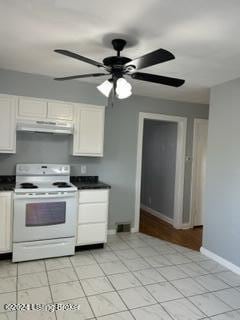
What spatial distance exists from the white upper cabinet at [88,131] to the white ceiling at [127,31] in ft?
2.37

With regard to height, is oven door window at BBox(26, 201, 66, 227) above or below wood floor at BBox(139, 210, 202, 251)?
above

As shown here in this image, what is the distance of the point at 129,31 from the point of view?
81.1 inches

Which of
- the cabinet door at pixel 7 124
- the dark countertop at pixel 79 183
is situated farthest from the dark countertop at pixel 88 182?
the cabinet door at pixel 7 124

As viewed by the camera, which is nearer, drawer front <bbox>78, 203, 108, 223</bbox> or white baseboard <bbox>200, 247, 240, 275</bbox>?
white baseboard <bbox>200, 247, 240, 275</bbox>

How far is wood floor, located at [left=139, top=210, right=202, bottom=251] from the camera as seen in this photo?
4145 millimetres

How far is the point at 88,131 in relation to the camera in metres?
3.70

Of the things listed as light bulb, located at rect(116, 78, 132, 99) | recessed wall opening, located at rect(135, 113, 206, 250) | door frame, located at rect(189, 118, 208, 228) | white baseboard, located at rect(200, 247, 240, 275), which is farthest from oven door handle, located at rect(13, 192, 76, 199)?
door frame, located at rect(189, 118, 208, 228)

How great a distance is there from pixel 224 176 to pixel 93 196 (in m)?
1.75

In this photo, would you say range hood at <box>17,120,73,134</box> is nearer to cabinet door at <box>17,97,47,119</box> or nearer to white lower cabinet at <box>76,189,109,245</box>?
cabinet door at <box>17,97,47,119</box>

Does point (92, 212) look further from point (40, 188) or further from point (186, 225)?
point (186, 225)

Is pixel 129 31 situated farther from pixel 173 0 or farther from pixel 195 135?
pixel 195 135

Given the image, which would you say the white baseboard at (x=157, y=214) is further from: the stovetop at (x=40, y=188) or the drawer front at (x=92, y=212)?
the stovetop at (x=40, y=188)

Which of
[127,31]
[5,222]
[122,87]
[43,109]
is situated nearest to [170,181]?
[43,109]

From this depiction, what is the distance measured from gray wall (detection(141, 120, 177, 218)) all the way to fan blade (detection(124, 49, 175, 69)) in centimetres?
313
